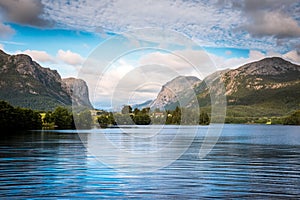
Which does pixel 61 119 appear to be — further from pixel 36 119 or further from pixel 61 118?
pixel 36 119

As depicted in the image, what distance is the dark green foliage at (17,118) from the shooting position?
14162 centimetres

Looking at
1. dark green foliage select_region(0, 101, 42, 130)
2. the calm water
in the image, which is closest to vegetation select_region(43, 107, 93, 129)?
dark green foliage select_region(0, 101, 42, 130)

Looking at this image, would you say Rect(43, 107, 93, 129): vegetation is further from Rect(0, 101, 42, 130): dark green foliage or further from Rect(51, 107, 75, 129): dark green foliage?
Rect(0, 101, 42, 130): dark green foliage

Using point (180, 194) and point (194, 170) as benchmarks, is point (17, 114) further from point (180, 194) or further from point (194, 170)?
point (180, 194)

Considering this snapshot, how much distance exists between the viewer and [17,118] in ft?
491

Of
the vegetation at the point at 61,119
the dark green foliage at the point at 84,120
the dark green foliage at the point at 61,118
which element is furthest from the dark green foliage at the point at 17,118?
the dark green foliage at the point at 84,120

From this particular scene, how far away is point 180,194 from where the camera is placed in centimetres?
2338

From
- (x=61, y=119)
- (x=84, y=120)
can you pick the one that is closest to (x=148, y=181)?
(x=61, y=119)

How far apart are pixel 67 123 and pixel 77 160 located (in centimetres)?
14211

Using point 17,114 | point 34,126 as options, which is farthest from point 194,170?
point 34,126

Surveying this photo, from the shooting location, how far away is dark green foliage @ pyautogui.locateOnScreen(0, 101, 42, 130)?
14162 centimetres

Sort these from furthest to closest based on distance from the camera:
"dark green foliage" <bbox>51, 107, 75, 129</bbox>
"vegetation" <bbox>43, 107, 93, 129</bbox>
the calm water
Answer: "dark green foliage" <bbox>51, 107, 75, 129</bbox> → "vegetation" <bbox>43, 107, 93, 129</bbox> → the calm water

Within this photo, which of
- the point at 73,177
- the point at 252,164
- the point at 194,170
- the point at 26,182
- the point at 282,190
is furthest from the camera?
the point at 252,164

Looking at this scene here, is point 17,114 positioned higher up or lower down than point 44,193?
higher up
